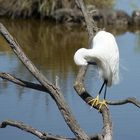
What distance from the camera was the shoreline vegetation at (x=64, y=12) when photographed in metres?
14.8

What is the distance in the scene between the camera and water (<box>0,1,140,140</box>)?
6742 mm

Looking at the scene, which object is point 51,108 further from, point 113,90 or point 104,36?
point 104,36

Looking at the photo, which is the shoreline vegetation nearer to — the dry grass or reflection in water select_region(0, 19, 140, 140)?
the dry grass

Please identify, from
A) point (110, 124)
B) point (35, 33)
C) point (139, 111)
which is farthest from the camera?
point (35, 33)

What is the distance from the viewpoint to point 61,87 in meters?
8.20

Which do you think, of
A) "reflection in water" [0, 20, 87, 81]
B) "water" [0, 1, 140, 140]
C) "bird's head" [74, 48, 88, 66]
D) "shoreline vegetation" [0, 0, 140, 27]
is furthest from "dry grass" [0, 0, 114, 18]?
"bird's head" [74, 48, 88, 66]

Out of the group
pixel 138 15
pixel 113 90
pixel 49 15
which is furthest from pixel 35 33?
pixel 113 90

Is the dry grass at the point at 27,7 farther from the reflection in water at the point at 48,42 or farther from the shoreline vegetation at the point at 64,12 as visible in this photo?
the reflection in water at the point at 48,42

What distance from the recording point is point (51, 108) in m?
7.41

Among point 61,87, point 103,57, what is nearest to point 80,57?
point 103,57

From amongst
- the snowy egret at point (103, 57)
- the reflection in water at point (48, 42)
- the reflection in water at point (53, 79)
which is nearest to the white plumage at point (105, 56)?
the snowy egret at point (103, 57)

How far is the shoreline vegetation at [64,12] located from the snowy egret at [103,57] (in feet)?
33.4

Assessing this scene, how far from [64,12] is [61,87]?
22.1 feet

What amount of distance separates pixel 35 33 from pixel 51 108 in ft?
21.7
